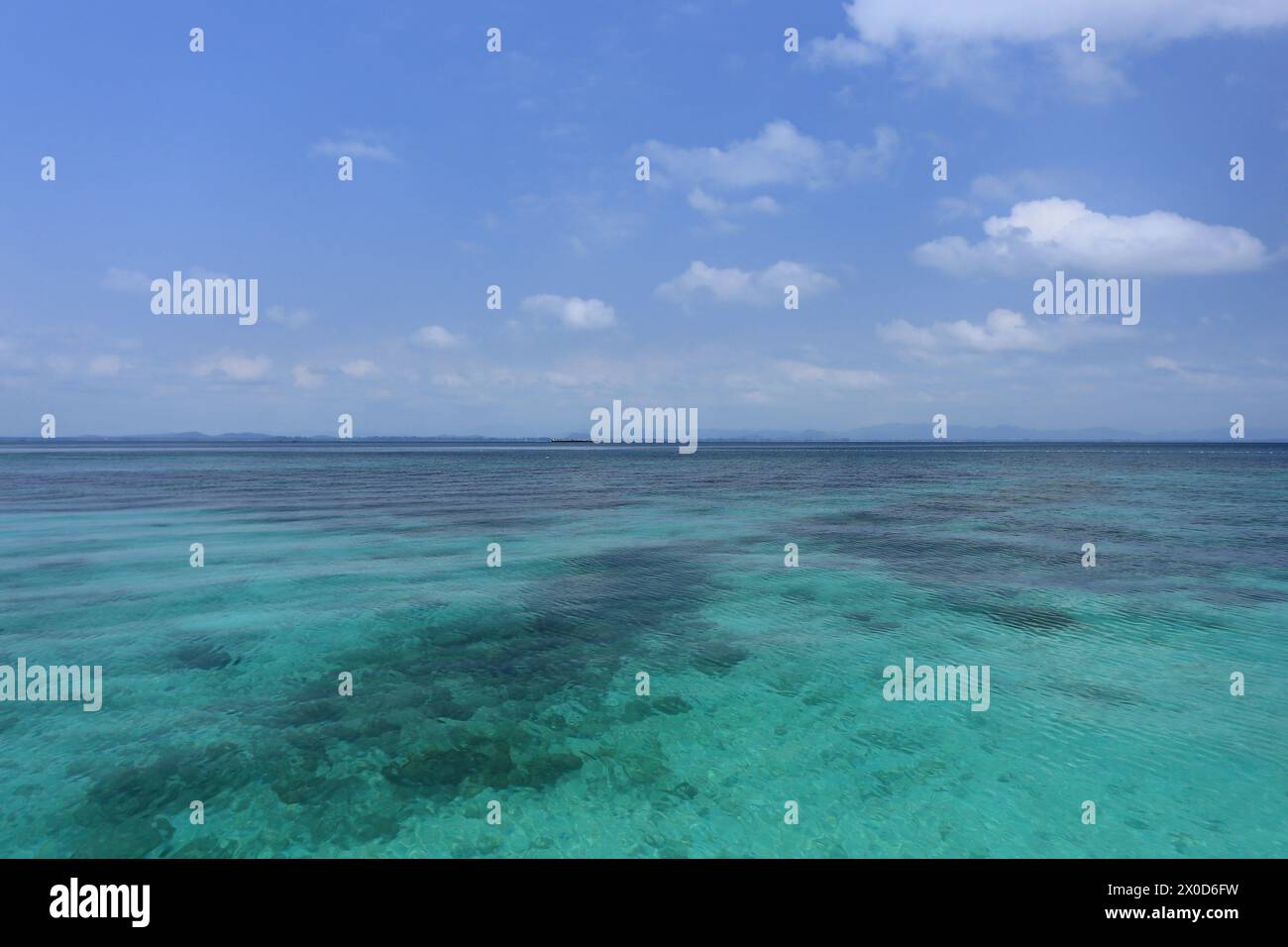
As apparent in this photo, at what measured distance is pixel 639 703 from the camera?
12.1 m

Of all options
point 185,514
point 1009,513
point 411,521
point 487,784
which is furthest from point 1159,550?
point 185,514

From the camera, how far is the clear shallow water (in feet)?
27.5

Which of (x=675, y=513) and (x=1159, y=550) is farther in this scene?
(x=675, y=513)

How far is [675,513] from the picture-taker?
41.6 m
